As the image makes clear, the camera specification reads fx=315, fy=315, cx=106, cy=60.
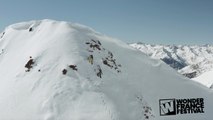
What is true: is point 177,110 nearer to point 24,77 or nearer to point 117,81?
point 117,81

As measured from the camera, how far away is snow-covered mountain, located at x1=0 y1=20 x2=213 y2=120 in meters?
19.2

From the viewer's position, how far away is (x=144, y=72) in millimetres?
23250

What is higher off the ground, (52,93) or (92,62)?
(92,62)

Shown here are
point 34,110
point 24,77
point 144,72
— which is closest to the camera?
point 34,110

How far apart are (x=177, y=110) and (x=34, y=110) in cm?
965

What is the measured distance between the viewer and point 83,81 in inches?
814

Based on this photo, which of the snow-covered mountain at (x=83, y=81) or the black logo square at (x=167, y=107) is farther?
the black logo square at (x=167, y=107)

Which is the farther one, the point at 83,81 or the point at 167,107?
the point at 167,107

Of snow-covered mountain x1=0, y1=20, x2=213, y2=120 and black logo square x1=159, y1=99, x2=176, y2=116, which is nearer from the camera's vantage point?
snow-covered mountain x1=0, y1=20, x2=213, y2=120

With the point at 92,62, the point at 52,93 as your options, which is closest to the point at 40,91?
Answer: the point at 52,93

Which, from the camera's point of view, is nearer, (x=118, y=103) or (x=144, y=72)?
(x=118, y=103)

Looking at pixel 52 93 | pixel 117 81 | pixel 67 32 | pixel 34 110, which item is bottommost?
pixel 34 110

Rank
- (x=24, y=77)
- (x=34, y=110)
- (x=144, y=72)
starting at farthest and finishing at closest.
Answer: (x=144, y=72)
(x=24, y=77)
(x=34, y=110)

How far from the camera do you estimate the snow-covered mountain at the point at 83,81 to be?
1922 cm
